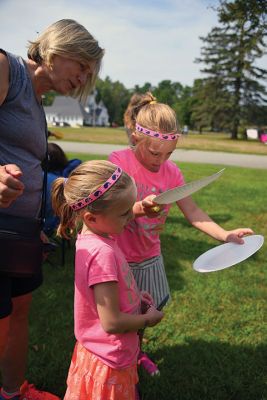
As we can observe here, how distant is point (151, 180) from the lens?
2.18 meters

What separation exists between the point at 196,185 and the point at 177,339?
1864 millimetres

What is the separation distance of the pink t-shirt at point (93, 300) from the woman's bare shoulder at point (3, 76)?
2.16 feet

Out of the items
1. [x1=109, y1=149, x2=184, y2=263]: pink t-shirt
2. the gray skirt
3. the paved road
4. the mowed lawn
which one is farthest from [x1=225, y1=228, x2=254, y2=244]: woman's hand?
the paved road

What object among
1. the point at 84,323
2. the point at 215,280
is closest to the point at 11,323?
the point at 84,323

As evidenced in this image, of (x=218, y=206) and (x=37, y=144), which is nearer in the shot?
(x=37, y=144)

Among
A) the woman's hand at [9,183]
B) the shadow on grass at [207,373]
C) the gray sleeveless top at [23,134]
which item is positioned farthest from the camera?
the shadow on grass at [207,373]

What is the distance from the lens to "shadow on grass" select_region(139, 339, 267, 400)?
8.14 feet

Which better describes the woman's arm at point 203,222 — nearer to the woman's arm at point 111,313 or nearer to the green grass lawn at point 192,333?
the woman's arm at point 111,313

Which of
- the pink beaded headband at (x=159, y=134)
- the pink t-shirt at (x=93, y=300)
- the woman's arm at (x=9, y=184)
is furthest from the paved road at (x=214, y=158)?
the woman's arm at (x=9, y=184)

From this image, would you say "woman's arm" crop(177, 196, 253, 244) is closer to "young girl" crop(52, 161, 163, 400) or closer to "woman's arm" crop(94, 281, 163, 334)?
"young girl" crop(52, 161, 163, 400)

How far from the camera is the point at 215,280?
13.9 ft

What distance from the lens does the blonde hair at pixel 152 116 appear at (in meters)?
2.08

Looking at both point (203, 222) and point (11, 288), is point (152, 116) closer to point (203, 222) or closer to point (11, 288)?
point (203, 222)

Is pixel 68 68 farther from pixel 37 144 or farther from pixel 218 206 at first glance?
pixel 218 206
